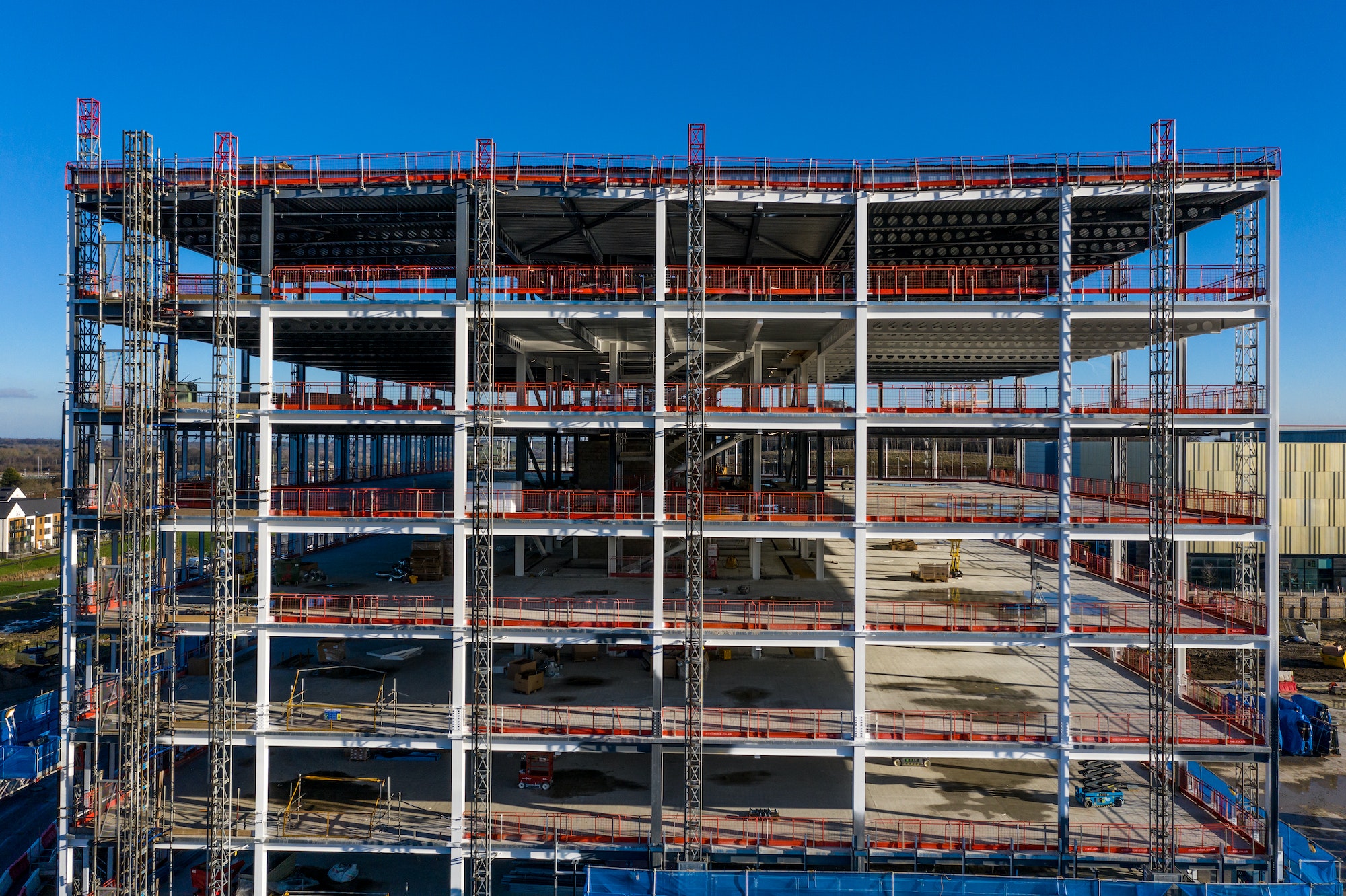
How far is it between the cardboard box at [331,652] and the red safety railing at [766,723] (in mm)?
13524

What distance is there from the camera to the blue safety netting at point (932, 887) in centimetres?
1927

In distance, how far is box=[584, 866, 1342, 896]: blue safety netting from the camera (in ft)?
63.2

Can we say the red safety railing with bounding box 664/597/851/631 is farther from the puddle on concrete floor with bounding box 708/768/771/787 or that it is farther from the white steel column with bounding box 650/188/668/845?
the puddle on concrete floor with bounding box 708/768/771/787

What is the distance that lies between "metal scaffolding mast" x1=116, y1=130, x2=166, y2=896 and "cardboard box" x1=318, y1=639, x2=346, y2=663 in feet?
17.7

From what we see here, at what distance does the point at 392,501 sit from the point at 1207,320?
3517 centimetres

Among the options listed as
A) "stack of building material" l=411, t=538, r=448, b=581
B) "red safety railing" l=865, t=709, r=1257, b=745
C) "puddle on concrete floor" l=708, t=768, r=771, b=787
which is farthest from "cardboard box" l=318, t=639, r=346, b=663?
"red safety railing" l=865, t=709, r=1257, b=745

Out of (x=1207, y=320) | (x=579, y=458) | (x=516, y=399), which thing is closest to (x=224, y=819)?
(x=516, y=399)

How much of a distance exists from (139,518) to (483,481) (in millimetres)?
11181

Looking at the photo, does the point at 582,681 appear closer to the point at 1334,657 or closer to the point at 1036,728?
the point at 1036,728

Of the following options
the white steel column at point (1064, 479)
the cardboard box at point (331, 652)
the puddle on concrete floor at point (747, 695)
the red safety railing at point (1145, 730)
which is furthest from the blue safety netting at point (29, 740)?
the red safety railing at point (1145, 730)

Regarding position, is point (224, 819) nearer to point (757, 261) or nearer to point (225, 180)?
point (225, 180)

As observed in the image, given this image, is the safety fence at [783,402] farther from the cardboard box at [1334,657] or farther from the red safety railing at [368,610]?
the cardboard box at [1334,657]

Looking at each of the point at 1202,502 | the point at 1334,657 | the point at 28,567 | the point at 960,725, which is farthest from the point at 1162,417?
the point at 28,567

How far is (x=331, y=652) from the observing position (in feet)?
92.6
